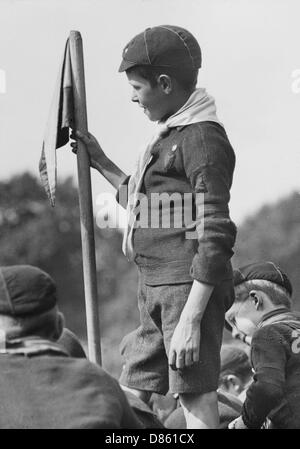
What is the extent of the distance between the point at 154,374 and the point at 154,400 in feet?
7.54

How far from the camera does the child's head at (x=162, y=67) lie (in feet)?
15.8

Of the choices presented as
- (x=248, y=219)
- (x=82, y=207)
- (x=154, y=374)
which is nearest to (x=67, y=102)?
(x=82, y=207)

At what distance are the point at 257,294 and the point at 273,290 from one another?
8 centimetres

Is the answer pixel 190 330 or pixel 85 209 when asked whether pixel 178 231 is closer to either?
pixel 190 330

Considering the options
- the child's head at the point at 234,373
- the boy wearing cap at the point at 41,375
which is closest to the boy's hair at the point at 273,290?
the boy wearing cap at the point at 41,375

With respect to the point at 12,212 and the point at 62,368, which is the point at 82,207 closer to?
the point at 62,368

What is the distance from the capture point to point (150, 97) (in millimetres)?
4938

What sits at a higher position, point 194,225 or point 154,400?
point 194,225

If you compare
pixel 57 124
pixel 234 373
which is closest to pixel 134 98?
pixel 57 124

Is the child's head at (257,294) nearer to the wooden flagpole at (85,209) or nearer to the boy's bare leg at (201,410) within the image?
the wooden flagpole at (85,209)

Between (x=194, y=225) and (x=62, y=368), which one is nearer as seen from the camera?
(x=62, y=368)

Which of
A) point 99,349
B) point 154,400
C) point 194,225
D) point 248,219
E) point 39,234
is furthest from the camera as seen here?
point 39,234

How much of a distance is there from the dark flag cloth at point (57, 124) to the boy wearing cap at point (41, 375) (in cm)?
127

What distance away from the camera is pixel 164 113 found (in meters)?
4.96
